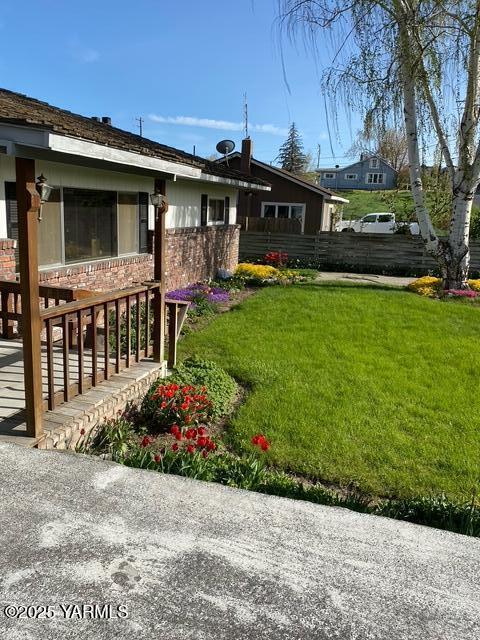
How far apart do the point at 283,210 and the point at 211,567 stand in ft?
71.9

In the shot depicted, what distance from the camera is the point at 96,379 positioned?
473cm

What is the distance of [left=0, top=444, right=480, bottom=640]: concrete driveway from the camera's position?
2.02 meters

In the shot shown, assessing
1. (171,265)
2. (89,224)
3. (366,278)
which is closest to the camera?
(89,224)

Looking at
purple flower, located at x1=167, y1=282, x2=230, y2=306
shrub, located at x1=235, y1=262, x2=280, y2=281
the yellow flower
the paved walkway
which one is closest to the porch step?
purple flower, located at x1=167, y1=282, x2=230, y2=306

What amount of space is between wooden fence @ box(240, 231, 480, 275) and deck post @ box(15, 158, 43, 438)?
1635 centimetres

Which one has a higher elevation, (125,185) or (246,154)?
(246,154)

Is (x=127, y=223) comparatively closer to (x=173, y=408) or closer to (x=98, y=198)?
(x=98, y=198)

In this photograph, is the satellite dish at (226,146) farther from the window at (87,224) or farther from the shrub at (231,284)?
the window at (87,224)

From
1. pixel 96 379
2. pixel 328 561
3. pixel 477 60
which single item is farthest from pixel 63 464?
pixel 477 60

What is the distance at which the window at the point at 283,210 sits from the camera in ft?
75.2

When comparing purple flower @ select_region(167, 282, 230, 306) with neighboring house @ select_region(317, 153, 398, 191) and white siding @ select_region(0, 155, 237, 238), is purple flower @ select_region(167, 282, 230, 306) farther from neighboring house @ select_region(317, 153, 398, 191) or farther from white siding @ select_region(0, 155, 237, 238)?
neighboring house @ select_region(317, 153, 398, 191)

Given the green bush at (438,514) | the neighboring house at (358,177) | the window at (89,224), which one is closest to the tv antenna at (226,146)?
the window at (89,224)

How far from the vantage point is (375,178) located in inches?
2438

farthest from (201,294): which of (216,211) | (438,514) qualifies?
(438,514)
